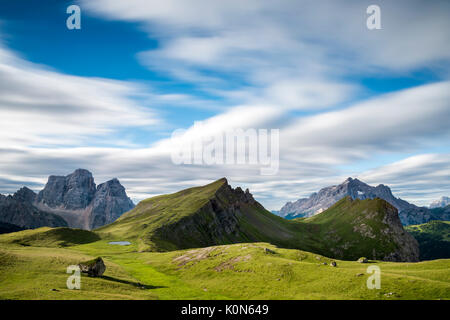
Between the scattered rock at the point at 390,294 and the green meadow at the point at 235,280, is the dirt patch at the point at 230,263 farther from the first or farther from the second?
the scattered rock at the point at 390,294

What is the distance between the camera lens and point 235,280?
8769 centimetres

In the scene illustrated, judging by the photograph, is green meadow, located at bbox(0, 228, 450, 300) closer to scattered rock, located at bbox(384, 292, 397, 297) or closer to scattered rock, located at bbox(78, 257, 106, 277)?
scattered rock, located at bbox(384, 292, 397, 297)

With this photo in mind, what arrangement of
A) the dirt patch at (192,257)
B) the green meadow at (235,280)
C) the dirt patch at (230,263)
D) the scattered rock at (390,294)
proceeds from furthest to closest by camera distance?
the dirt patch at (192,257)
the dirt patch at (230,263)
the green meadow at (235,280)
the scattered rock at (390,294)

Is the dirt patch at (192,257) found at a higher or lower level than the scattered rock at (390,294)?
lower

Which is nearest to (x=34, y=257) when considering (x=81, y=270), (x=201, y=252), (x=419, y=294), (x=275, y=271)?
(x=81, y=270)

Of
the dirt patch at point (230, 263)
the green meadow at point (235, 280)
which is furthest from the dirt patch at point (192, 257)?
the dirt patch at point (230, 263)

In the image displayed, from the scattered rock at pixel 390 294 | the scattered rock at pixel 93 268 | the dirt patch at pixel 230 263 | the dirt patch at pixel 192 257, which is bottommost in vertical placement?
the dirt patch at pixel 192 257

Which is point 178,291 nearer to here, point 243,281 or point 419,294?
point 243,281

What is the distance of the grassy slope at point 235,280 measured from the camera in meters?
63.2

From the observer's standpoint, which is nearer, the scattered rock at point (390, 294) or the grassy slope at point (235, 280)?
the scattered rock at point (390, 294)

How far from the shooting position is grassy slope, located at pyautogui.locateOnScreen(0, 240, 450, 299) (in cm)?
6322

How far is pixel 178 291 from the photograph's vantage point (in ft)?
269

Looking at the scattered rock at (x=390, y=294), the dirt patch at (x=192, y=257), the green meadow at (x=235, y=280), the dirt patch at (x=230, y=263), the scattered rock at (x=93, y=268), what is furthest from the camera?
the dirt patch at (x=192, y=257)
